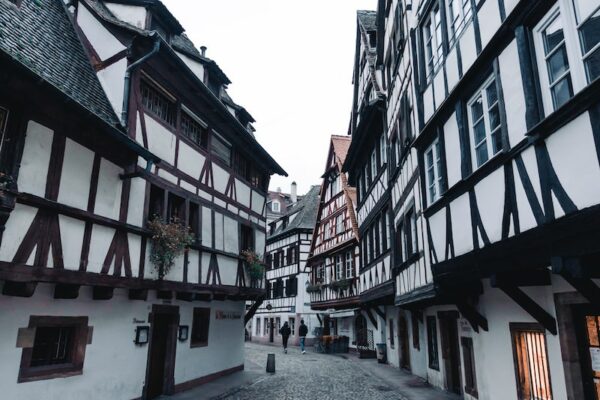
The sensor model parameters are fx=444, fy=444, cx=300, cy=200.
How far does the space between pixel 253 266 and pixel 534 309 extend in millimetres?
10013

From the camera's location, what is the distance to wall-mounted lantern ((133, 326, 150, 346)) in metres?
9.75

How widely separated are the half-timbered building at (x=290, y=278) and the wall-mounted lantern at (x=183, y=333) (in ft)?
65.9

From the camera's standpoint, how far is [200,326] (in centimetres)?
1327

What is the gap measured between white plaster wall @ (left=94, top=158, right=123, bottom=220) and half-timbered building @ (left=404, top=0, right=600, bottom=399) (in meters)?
6.23

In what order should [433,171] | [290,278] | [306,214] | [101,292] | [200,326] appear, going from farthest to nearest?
[306,214] → [290,278] → [200,326] → [433,171] → [101,292]

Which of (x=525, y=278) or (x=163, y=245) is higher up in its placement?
(x=163, y=245)

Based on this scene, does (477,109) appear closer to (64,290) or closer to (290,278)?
(64,290)

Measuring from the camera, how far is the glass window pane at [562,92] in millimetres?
4699

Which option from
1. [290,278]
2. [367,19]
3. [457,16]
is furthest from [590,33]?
[290,278]

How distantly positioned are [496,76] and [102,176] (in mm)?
6931

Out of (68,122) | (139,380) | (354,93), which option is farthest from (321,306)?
(68,122)

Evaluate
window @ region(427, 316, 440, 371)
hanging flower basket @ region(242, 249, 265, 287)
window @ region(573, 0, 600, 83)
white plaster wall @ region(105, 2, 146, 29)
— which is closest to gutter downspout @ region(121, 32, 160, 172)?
white plaster wall @ region(105, 2, 146, 29)

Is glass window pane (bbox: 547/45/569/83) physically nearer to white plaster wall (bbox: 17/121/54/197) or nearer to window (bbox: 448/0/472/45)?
window (bbox: 448/0/472/45)

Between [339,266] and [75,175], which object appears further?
[339,266]
